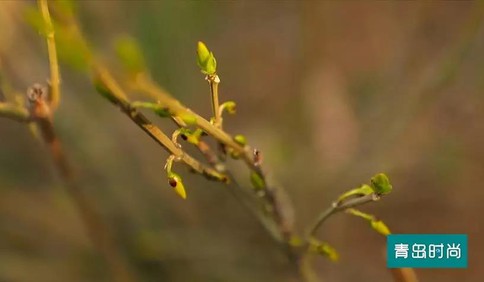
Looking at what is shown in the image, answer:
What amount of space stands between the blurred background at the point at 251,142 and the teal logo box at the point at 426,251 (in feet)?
0.29

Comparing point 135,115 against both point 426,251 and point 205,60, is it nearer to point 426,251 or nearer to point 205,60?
point 205,60

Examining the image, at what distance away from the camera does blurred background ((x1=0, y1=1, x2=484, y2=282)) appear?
0.83 meters

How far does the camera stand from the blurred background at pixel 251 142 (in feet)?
2.73

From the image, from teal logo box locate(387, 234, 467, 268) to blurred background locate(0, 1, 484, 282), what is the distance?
0.29 ft

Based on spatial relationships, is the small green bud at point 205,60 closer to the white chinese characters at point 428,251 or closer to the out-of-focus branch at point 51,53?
the out-of-focus branch at point 51,53

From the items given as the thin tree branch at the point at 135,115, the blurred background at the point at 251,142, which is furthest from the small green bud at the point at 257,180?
the blurred background at the point at 251,142

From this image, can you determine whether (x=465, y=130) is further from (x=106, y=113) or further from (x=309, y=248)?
(x=106, y=113)

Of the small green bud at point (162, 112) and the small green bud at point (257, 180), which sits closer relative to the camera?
the small green bud at point (162, 112)

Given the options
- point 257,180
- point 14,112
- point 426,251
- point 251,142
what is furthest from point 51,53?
point 251,142

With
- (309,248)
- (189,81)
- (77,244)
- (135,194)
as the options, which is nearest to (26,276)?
(77,244)

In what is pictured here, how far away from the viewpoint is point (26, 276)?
0.88 metres

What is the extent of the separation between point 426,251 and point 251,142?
431 millimetres

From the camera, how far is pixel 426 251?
61cm

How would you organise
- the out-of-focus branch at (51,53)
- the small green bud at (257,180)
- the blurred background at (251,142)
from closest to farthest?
the out-of-focus branch at (51,53) < the small green bud at (257,180) < the blurred background at (251,142)
